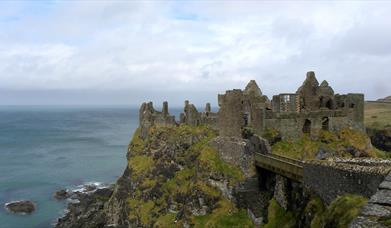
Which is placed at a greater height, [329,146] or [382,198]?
[382,198]

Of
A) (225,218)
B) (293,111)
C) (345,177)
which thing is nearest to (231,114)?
(293,111)

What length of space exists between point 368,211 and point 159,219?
4609cm

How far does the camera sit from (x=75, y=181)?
4048 inches

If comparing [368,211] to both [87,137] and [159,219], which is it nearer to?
[159,219]

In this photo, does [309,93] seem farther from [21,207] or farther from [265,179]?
[21,207]

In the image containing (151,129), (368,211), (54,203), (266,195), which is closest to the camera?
(368,211)

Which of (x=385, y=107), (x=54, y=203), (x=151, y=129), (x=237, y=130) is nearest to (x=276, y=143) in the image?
(x=237, y=130)

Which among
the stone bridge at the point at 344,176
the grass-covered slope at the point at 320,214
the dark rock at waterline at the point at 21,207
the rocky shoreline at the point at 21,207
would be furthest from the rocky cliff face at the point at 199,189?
the dark rock at waterline at the point at 21,207

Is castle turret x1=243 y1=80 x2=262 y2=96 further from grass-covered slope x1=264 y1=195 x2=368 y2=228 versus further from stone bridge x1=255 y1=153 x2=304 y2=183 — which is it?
grass-covered slope x1=264 y1=195 x2=368 y2=228

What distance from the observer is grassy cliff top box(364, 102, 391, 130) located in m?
120

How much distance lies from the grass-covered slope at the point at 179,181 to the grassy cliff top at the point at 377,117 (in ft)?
242

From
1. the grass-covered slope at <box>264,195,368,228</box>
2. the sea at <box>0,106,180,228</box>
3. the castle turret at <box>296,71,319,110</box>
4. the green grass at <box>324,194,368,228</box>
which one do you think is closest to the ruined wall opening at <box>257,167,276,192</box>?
the grass-covered slope at <box>264,195,368,228</box>

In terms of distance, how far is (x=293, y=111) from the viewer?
172ft

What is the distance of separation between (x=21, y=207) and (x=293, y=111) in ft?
174
